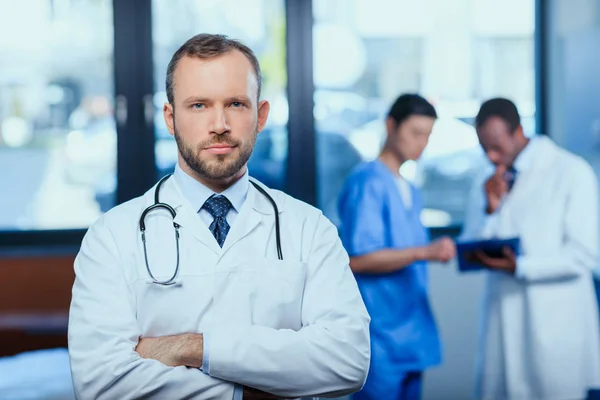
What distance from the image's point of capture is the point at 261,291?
1216 mm

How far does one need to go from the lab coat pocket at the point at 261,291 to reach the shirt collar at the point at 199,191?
111 millimetres

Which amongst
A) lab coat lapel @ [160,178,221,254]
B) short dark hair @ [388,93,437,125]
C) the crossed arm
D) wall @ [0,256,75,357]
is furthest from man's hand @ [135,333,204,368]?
wall @ [0,256,75,357]

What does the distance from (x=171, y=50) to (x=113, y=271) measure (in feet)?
6.43

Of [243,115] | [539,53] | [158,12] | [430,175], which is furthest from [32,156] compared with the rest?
[243,115]

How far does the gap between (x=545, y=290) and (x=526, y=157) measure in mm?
374

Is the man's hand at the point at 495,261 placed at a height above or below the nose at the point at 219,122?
below

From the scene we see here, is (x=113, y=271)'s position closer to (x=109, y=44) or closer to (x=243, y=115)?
(x=243, y=115)

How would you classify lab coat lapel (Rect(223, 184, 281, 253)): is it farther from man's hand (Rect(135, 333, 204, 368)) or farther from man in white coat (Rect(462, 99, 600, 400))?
man in white coat (Rect(462, 99, 600, 400))

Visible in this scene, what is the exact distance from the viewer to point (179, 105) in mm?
1219

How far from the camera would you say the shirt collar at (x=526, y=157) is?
8.02ft

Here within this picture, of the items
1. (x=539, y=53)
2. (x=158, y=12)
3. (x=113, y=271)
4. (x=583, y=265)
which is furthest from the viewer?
(x=539, y=53)

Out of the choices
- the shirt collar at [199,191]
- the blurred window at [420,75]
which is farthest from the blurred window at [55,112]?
the shirt collar at [199,191]

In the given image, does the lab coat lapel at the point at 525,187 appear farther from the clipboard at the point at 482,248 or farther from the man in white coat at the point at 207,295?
the man in white coat at the point at 207,295

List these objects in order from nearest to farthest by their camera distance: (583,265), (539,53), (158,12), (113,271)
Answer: (113,271), (583,265), (158,12), (539,53)
